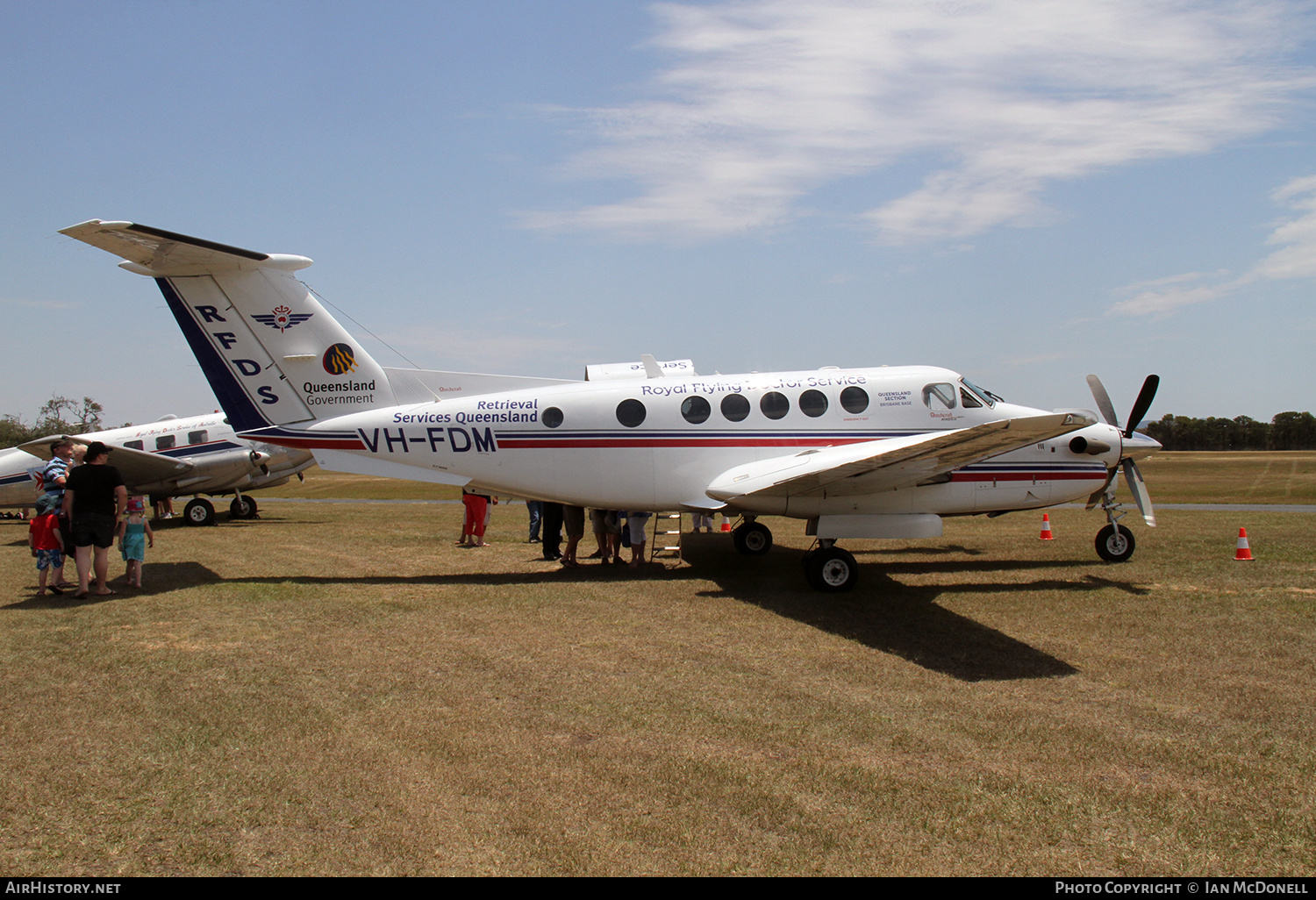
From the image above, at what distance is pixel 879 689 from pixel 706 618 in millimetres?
2968

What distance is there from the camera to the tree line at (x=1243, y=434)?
84.8 meters

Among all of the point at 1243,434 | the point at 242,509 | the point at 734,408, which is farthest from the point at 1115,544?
the point at 1243,434

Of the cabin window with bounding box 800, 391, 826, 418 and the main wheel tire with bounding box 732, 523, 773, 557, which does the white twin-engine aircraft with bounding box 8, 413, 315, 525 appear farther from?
the cabin window with bounding box 800, 391, 826, 418

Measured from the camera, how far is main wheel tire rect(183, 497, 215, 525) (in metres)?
22.2

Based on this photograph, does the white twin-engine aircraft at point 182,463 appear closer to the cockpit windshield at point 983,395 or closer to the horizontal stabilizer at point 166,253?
the horizontal stabilizer at point 166,253

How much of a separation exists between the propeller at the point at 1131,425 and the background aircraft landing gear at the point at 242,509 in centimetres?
2164

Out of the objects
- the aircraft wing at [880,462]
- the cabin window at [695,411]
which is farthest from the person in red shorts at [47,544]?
the aircraft wing at [880,462]

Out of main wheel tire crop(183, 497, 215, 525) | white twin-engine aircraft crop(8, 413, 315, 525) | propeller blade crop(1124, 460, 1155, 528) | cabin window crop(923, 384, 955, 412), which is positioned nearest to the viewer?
cabin window crop(923, 384, 955, 412)

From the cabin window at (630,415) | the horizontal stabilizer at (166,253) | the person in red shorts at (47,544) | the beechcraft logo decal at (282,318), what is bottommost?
the person in red shorts at (47,544)

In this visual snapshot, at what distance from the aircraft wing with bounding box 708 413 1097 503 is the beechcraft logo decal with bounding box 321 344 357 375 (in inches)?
226

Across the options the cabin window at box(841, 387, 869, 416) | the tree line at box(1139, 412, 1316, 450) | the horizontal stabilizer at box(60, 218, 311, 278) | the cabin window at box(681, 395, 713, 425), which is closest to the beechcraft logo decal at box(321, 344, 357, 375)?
the horizontal stabilizer at box(60, 218, 311, 278)

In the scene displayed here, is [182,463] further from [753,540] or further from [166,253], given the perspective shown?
[753,540]

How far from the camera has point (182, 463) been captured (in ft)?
71.6

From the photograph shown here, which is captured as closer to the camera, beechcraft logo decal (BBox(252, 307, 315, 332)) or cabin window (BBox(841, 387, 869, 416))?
beechcraft logo decal (BBox(252, 307, 315, 332))
